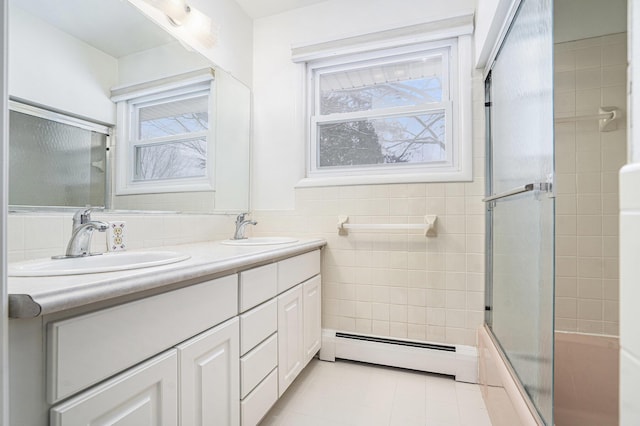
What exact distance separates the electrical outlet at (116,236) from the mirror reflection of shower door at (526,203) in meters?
1.55

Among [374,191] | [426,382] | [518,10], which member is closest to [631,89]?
[518,10]

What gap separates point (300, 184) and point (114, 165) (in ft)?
3.54

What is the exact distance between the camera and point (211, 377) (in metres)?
0.95

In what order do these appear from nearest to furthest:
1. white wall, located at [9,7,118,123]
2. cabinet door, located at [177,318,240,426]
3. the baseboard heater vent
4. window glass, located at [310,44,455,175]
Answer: cabinet door, located at [177,318,240,426] < white wall, located at [9,7,118,123] < the baseboard heater vent < window glass, located at [310,44,455,175]

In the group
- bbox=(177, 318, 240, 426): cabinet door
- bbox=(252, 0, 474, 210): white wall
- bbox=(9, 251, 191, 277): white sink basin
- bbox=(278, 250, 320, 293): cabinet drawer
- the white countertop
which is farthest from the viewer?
bbox=(252, 0, 474, 210): white wall

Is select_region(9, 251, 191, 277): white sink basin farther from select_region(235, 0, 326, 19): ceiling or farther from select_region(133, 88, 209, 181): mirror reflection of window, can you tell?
select_region(235, 0, 326, 19): ceiling

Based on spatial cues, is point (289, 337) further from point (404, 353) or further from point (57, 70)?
point (57, 70)

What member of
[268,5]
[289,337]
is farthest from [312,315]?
[268,5]

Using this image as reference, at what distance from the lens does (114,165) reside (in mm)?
1255

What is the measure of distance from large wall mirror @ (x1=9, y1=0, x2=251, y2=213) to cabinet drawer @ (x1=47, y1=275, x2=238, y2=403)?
617 millimetres

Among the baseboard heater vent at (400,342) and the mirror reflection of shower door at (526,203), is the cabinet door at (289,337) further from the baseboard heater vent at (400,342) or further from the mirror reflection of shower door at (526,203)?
the mirror reflection of shower door at (526,203)

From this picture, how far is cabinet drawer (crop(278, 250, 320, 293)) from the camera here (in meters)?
1.43

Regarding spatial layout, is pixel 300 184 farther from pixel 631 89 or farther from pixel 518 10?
pixel 631 89

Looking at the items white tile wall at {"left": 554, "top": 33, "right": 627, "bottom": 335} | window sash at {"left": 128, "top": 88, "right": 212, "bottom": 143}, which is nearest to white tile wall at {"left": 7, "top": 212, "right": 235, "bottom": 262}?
window sash at {"left": 128, "top": 88, "right": 212, "bottom": 143}
